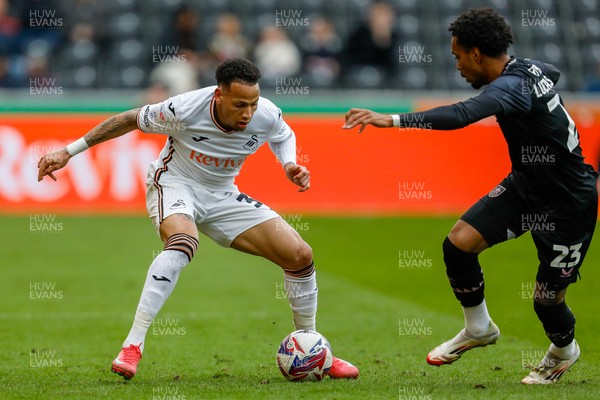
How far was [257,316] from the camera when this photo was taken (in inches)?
437

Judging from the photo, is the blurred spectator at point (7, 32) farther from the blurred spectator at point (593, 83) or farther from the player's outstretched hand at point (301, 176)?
the player's outstretched hand at point (301, 176)

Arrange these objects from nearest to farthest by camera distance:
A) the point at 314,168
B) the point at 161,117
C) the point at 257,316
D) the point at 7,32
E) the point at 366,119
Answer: the point at 366,119 → the point at 161,117 → the point at 257,316 → the point at 314,168 → the point at 7,32

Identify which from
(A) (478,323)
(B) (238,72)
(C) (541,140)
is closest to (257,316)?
(A) (478,323)

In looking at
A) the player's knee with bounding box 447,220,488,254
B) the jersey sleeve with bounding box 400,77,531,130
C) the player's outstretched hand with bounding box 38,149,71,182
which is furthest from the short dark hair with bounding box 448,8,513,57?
the player's outstretched hand with bounding box 38,149,71,182

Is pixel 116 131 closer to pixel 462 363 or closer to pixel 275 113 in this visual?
pixel 275 113

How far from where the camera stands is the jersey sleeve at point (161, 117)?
779cm

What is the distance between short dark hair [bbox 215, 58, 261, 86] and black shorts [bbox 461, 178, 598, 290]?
6.12 ft

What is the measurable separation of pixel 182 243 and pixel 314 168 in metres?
11.1

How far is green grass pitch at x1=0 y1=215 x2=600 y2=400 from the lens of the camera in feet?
24.0

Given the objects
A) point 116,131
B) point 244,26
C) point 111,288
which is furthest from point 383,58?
point 116,131

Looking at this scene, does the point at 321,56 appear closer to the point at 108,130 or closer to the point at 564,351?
the point at 108,130

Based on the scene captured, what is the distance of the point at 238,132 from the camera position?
312 inches

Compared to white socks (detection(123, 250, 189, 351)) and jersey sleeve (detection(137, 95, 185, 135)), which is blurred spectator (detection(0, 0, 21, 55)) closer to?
jersey sleeve (detection(137, 95, 185, 135))

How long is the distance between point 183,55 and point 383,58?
4.00m
